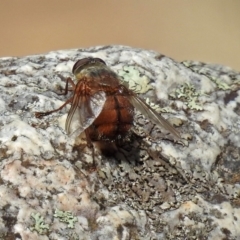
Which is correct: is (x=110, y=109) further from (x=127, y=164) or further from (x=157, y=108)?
(x=157, y=108)

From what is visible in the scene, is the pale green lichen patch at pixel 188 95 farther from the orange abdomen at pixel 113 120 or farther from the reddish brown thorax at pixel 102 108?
the orange abdomen at pixel 113 120

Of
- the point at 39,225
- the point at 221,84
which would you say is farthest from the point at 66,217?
the point at 221,84

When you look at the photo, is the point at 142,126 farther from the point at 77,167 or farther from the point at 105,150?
the point at 77,167

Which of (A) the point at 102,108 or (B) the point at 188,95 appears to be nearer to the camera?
(A) the point at 102,108

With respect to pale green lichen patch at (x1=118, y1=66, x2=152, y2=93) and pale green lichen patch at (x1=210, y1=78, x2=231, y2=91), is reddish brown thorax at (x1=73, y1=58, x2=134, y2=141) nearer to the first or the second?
pale green lichen patch at (x1=118, y1=66, x2=152, y2=93)

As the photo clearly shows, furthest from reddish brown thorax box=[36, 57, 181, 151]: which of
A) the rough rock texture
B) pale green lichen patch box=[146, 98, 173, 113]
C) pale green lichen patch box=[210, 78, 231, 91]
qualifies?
pale green lichen patch box=[210, 78, 231, 91]

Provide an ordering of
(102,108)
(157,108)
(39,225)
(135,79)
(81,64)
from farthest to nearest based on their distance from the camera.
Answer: (135,79) → (157,108) → (81,64) → (102,108) → (39,225)

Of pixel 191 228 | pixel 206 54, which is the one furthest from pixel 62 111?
pixel 206 54

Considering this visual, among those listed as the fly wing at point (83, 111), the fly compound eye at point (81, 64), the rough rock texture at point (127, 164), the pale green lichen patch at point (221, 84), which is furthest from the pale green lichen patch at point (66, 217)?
the pale green lichen patch at point (221, 84)
